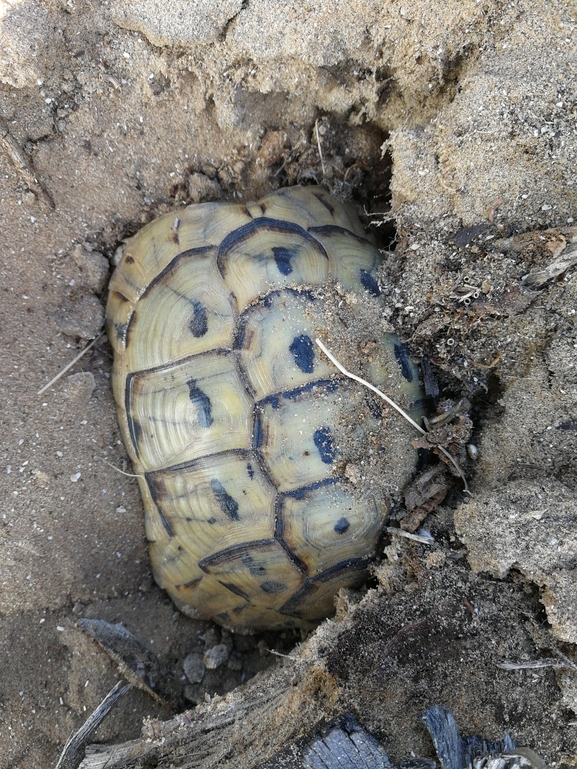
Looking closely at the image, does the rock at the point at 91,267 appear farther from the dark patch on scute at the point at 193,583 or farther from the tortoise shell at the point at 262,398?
the dark patch on scute at the point at 193,583

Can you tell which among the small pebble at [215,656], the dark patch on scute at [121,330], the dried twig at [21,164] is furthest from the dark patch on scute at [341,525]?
the dried twig at [21,164]

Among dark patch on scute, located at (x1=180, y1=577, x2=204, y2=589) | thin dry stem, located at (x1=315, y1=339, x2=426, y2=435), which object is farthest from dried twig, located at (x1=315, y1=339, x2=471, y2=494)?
dark patch on scute, located at (x1=180, y1=577, x2=204, y2=589)

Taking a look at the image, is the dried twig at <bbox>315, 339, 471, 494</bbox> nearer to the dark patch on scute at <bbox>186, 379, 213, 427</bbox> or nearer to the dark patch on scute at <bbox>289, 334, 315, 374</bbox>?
the dark patch on scute at <bbox>289, 334, 315, 374</bbox>

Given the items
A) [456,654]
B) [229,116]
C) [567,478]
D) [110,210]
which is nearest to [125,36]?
[229,116]

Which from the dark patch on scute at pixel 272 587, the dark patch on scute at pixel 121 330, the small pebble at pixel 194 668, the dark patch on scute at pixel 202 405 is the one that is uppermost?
the dark patch on scute at pixel 121 330

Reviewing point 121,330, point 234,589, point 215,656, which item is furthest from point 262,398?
point 215,656

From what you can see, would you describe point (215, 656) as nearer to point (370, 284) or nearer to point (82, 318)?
point (82, 318)
